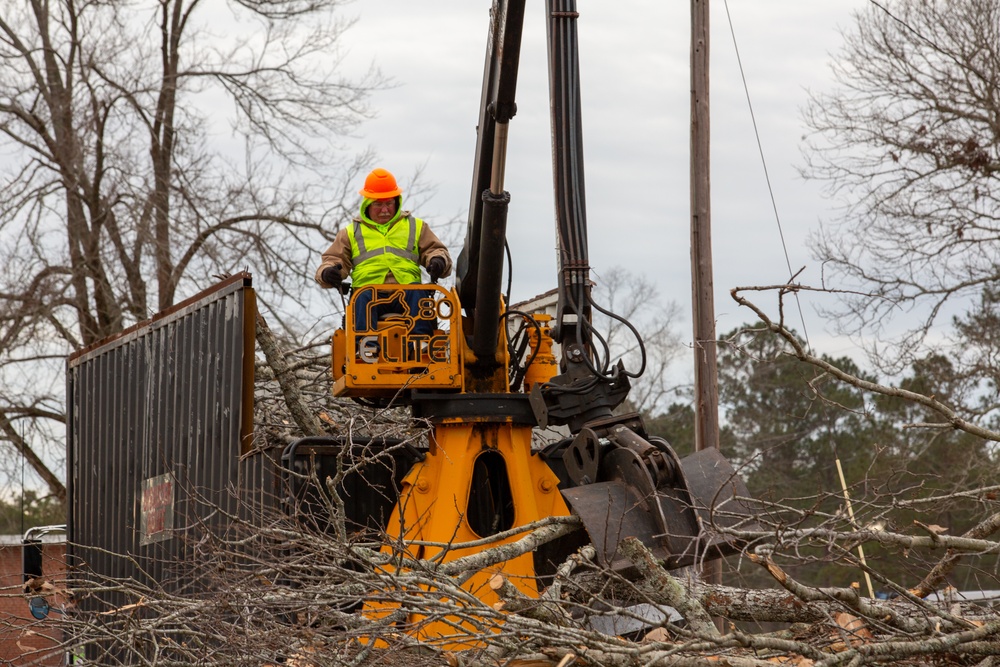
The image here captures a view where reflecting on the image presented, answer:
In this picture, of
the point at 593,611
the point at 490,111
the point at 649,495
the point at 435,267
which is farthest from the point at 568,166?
the point at 593,611

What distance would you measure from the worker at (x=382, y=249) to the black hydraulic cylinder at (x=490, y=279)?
1.31 feet

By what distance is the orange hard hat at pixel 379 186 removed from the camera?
26.2ft

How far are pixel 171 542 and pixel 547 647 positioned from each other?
428 centimetres

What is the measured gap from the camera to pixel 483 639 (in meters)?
4.89

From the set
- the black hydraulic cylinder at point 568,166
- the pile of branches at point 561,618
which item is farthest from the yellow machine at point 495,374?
the pile of branches at point 561,618

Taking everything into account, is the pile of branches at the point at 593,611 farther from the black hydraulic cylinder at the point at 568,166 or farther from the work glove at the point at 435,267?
the work glove at the point at 435,267

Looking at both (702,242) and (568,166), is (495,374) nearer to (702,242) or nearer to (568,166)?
(568,166)

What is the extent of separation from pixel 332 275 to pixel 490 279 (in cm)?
99

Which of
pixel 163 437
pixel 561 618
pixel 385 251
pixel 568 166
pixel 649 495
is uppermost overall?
pixel 568 166

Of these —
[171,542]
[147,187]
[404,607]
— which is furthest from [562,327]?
[147,187]

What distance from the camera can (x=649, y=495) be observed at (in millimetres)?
6102

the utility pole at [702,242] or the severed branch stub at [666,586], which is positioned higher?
the utility pole at [702,242]

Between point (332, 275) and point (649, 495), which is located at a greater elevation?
point (332, 275)

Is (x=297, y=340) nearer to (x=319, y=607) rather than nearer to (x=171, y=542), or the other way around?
(x=171, y=542)
